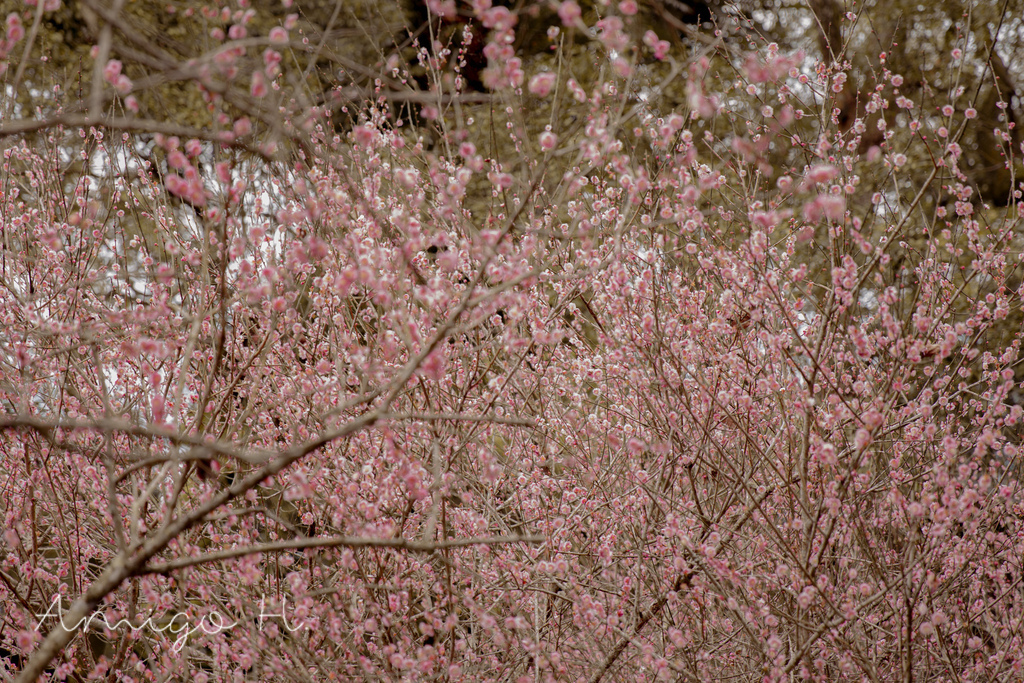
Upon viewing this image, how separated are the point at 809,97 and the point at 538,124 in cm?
332

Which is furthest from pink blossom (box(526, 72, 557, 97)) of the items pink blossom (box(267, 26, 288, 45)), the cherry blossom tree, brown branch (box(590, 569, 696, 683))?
brown branch (box(590, 569, 696, 683))

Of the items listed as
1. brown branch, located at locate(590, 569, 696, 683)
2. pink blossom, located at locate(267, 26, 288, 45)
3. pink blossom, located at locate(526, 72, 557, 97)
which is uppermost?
pink blossom, located at locate(526, 72, 557, 97)

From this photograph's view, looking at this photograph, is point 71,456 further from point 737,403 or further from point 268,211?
point 737,403

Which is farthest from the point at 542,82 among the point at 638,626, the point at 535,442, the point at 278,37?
the point at 638,626

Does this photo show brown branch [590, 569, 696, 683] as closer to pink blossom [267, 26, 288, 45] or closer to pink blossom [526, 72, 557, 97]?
pink blossom [526, 72, 557, 97]

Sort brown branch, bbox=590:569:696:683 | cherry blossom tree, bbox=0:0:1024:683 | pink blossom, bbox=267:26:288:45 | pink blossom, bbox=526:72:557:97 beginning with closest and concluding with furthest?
pink blossom, bbox=267:26:288:45 < pink blossom, bbox=526:72:557:97 < cherry blossom tree, bbox=0:0:1024:683 < brown branch, bbox=590:569:696:683

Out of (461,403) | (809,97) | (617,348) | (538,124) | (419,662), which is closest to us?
(419,662)

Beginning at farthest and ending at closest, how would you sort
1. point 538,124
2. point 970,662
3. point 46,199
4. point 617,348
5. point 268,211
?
point 538,124 → point 268,211 → point 46,199 → point 970,662 → point 617,348

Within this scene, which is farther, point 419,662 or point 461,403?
point 461,403

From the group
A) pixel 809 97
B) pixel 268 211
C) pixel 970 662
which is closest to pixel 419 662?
pixel 970 662

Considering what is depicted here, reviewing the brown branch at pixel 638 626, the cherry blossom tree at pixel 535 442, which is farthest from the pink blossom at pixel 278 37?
the brown branch at pixel 638 626

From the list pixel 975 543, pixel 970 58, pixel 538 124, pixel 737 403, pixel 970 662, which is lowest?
pixel 970 662

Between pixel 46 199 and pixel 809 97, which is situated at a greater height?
pixel 809 97

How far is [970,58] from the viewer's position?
319 inches
